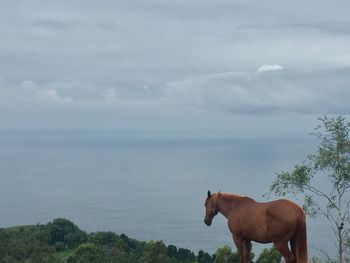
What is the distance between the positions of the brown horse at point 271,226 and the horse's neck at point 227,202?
0.24 feet

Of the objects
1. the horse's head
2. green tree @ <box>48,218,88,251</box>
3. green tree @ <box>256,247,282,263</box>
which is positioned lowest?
green tree @ <box>256,247,282,263</box>

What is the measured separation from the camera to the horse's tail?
36.6ft

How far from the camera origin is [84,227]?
124 meters

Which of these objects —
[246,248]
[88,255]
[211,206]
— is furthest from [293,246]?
[88,255]

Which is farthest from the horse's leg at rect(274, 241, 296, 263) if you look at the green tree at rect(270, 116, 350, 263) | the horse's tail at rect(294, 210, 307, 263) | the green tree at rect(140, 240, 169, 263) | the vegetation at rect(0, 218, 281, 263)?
the green tree at rect(140, 240, 169, 263)

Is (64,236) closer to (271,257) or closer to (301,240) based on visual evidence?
(271,257)

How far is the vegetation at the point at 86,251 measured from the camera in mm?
43250

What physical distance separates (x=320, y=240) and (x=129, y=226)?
52.4m

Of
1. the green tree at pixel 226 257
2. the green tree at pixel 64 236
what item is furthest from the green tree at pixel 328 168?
the green tree at pixel 64 236

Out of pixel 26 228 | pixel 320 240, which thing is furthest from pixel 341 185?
pixel 320 240

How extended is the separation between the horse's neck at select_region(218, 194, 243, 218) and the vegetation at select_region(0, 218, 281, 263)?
27.6 meters

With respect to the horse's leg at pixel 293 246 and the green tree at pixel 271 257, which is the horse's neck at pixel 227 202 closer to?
the horse's leg at pixel 293 246

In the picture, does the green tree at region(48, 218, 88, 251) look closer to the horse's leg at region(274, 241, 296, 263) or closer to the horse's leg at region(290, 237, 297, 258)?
the horse's leg at region(290, 237, 297, 258)

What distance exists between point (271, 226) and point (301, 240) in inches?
26.6
